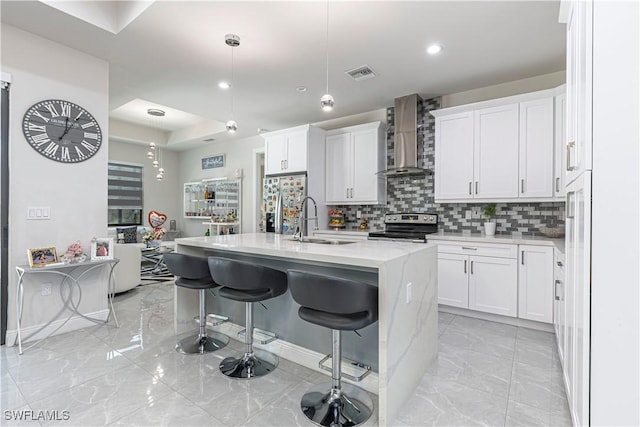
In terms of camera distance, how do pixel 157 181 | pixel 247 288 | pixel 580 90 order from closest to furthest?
pixel 580 90 < pixel 247 288 < pixel 157 181

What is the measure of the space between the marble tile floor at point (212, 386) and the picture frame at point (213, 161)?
4976mm

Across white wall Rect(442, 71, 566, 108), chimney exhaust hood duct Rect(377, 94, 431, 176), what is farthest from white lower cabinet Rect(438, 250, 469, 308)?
white wall Rect(442, 71, 566, 108)

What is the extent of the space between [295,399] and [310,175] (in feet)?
11.2

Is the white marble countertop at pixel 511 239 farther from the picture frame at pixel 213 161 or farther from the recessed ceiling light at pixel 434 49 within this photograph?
the picture frame at pixel 213 161

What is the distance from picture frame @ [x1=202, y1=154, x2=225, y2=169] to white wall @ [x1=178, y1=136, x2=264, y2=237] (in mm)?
81

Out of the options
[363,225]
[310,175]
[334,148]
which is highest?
[334,148]

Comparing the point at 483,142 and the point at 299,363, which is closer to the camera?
the point at 299,363

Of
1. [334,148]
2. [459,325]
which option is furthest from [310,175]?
[459,325]

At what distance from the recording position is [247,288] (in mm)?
2072

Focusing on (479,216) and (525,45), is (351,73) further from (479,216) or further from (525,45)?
(479,216)

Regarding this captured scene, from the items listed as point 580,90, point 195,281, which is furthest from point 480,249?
point 195,281

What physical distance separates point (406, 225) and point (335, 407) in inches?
117

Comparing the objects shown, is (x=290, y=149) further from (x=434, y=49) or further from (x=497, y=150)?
(x=497, y=150)

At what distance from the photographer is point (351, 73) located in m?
3.58
